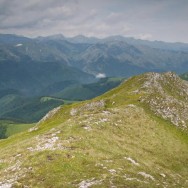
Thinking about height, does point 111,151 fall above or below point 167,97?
below

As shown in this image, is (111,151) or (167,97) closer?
(111,151)

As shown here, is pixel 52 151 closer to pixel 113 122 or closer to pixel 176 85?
pixel 113 122

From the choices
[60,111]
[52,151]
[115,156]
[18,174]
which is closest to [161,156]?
[115,156]

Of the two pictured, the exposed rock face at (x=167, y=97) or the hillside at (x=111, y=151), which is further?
the exposed rock face at (x=167, y=97)

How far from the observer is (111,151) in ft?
164

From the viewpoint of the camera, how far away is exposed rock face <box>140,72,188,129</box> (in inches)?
3135

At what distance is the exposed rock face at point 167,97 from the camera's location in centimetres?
7962

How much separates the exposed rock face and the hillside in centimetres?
26

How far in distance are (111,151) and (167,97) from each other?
4409cm

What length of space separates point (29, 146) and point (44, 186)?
1679 centimetres

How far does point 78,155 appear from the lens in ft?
148

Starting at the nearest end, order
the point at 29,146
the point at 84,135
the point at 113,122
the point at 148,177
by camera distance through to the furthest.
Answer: the point at 148,177 < the point at 29,146 < the point at 84,135 < the point at 113,122

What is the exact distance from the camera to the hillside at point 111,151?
38.6 meters

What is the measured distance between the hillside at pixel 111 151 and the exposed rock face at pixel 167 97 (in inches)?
10.3
